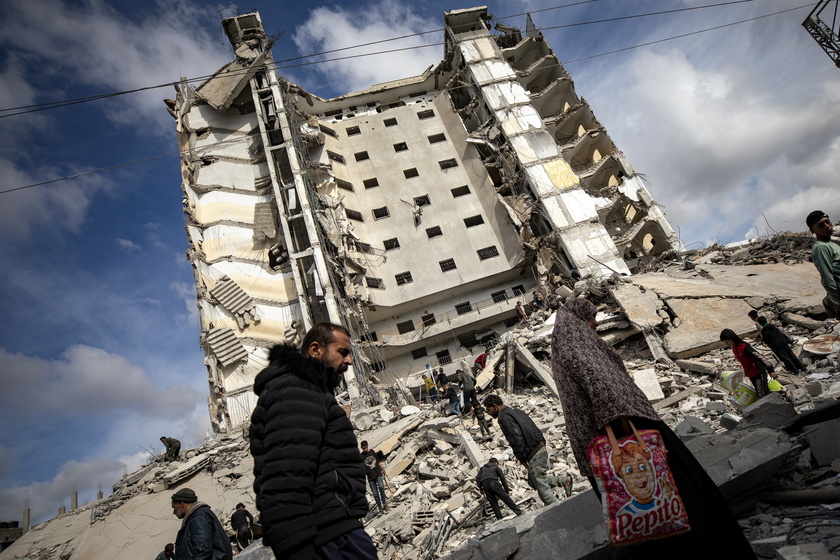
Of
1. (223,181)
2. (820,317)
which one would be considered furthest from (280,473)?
(223,181)

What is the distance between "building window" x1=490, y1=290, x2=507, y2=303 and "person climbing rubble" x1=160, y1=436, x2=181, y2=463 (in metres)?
17.8

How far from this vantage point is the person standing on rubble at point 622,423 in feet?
6.84

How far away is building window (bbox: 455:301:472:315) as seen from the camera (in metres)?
24.9

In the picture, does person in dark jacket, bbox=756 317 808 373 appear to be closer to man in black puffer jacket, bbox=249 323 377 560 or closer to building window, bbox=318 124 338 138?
man in black puffer jacket, bbox=249 323 377 560

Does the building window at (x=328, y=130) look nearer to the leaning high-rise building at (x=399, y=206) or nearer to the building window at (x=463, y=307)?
the leaning high-rise building at (x=399, y=206)

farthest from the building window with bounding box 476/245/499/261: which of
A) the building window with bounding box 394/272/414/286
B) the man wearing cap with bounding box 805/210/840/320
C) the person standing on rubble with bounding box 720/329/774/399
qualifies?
the man wearing cap with bounding box 805/210/840/320

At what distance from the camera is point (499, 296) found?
25297 millimetres

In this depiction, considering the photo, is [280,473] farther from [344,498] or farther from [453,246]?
[453,246]

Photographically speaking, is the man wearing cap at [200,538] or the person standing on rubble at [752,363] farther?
the person standing on rubble at [752,363]

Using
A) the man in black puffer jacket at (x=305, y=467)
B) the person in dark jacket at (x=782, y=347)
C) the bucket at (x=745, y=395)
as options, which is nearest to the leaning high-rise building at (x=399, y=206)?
the person in dark jacket at (x=782, y=347)

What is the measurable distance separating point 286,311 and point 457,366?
31.3 ft

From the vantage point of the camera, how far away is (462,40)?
92.3ft

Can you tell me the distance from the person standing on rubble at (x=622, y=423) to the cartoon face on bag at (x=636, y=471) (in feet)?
0.38

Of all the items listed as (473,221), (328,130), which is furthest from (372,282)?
(328,130)
